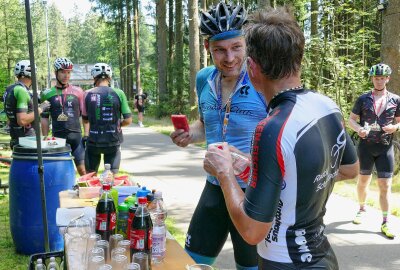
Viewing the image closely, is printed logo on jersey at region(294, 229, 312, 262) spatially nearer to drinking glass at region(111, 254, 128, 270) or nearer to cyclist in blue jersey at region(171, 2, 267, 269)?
drinking glass at region(111, 254, 128, 270)

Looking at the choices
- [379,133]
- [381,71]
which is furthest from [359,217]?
[381,71]

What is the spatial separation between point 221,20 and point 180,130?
2.82ft

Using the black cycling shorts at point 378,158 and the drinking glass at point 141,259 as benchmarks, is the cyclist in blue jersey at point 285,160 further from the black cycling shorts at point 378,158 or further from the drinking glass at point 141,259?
the black cycling shorts at point 378,158

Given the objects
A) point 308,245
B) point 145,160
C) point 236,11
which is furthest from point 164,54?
point 308,245

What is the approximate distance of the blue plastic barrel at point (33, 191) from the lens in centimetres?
492

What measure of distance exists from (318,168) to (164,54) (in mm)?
24095

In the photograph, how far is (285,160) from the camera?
1.71 m

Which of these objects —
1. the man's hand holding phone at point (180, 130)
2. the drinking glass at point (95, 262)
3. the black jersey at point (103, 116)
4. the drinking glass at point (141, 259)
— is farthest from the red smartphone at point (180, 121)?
the black jersey at point (103, 116)

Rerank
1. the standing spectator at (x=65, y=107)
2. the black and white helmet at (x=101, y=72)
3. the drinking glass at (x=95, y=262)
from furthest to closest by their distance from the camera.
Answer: the standing spectator at (x=65, y=107), the black and white helmet at (x=101, y=72), the drinking glass at (x=95, y=262)

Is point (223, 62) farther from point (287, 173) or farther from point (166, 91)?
point (166, 91)

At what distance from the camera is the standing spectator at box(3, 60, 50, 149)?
6.47 m

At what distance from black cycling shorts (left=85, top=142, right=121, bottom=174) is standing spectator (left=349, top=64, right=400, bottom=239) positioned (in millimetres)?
3630

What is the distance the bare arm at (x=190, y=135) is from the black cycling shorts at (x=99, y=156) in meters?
3.22

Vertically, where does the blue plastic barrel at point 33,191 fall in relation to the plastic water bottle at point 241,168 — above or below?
below
